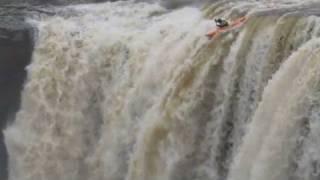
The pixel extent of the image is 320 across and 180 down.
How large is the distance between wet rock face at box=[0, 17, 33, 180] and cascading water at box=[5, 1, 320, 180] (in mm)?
187

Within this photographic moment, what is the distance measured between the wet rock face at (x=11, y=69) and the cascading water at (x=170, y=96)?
0.61ft

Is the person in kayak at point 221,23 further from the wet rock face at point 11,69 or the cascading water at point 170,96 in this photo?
the wet rock face at point 11,69

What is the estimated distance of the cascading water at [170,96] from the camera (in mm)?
7023

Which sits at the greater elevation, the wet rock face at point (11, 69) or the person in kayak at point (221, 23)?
the person in kayak at point (221, 23)

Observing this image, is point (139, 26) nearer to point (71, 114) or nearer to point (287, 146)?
point (71, 114)

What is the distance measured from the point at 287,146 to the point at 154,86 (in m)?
2.66

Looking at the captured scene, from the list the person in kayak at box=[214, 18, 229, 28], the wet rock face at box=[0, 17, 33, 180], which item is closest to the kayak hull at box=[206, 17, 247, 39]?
the person in kayak at box=[214, 18, 229, 28]

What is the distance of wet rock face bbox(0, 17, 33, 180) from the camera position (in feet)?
36.7

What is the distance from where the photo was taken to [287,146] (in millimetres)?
6805

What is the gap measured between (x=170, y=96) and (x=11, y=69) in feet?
11.6

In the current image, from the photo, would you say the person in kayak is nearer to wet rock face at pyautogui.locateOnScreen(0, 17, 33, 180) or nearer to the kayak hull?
the kayak hull

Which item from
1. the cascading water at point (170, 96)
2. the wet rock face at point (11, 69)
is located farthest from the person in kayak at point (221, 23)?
the wet rock face at point (11, 69)

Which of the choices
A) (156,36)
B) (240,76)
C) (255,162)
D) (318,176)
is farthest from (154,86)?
(318,176)

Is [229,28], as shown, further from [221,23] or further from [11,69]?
[11,69]
